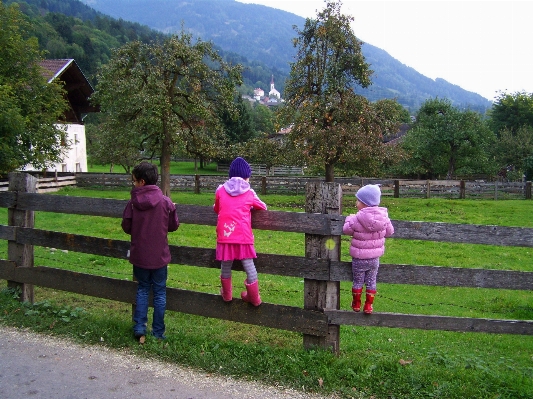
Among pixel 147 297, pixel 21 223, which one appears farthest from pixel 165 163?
pixel 147 297

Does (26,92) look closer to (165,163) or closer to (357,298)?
(165,163)

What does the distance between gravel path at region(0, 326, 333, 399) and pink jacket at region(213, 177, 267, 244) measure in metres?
1.27

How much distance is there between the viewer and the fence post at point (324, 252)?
4891 mm

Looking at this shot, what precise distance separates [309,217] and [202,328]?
242cm

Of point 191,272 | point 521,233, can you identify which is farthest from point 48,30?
point 521,233

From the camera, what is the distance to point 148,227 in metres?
5.14

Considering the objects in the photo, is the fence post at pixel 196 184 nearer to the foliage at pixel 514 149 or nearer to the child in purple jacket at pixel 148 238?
the foliage at pixel 514 149

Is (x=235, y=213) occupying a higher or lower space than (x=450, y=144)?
lower

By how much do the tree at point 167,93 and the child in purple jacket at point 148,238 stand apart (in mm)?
17727

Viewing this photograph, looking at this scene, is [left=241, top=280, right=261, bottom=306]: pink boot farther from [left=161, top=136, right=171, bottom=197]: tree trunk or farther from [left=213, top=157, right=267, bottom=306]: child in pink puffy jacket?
[left=161, top=136, right=171, bottom=197]: tree trunk

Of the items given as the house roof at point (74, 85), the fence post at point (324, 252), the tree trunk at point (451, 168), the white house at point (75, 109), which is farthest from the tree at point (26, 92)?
the tree trunk at point (451, 168)

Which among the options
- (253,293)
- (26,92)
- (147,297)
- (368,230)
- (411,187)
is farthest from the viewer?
(411,187)

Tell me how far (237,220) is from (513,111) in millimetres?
62817

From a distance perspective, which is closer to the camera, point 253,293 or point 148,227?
point 253,293
